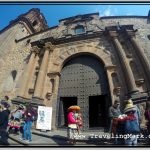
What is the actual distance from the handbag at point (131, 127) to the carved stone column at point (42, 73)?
4.32 m

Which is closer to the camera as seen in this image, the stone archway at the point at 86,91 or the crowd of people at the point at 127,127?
the crowd of people at the point at 127,127

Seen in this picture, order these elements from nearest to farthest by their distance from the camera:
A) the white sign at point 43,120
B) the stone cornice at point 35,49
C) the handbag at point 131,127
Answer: the handbag at point 131,127
the white sign at point 43,120
the stone cornice at point 35,49

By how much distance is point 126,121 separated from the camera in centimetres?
572

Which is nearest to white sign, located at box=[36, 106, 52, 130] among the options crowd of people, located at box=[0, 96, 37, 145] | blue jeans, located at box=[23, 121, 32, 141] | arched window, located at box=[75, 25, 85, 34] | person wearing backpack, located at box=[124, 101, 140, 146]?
crowd of people, located at box=[0, 96, 37, 145]

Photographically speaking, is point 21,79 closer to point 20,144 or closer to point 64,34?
point 64,34

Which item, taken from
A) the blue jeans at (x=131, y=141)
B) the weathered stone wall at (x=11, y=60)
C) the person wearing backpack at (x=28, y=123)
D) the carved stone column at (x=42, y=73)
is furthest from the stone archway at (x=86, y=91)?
the blue jeans at (x=131, y=141)

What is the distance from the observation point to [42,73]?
9.94m

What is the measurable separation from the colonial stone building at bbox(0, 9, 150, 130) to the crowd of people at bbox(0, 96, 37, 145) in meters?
1.08

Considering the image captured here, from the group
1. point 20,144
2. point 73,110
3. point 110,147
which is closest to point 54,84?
point 73,110

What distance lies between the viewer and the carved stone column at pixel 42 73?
9.23 metres

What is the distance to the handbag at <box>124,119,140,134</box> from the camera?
547 centimetres

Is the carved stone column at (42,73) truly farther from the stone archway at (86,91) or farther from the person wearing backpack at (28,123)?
the person wearing backpack at (28,123)

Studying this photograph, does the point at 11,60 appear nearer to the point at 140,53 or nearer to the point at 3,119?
the point at 3,119

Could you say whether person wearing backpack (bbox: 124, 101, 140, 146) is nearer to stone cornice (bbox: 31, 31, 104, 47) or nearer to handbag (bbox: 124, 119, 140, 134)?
handbag (bbox: 124, 119, 140, 134)
